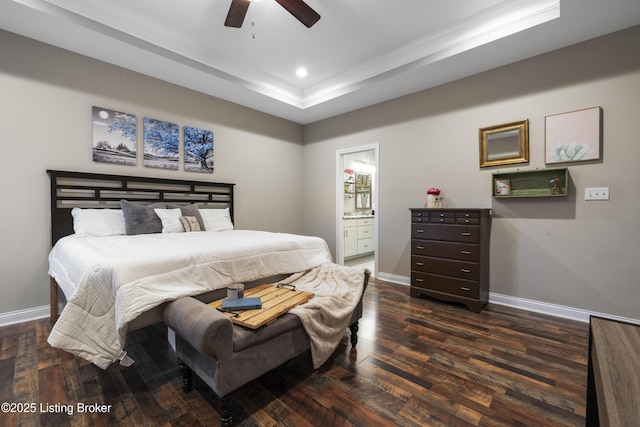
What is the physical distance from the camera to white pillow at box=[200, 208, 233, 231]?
3.58 metres

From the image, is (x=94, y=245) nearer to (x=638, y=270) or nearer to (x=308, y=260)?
(x=308, y=260)

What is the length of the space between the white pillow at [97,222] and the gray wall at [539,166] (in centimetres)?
332

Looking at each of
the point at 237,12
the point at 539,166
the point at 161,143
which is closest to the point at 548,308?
the point at 539,166

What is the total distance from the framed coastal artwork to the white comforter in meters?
1.20

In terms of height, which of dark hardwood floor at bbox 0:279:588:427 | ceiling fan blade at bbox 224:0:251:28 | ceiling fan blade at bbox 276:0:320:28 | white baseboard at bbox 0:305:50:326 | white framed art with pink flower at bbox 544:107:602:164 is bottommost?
dark hardwood floor at bbox 0:279:588:427

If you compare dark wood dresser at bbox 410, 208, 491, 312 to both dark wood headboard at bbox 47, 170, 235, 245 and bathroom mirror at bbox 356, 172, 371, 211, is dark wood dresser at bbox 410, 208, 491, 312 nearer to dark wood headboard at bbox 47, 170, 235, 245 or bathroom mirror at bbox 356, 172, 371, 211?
dark wood headboard at bbox 47, 170, 235, 245

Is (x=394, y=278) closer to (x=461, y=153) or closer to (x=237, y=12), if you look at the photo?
(x=461, y=153)

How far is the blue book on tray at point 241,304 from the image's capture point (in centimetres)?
169

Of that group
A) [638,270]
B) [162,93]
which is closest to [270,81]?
[162,93]

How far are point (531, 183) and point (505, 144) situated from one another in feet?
1.70

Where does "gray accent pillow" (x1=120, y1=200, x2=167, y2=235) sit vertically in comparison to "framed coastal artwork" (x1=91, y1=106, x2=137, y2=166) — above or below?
below

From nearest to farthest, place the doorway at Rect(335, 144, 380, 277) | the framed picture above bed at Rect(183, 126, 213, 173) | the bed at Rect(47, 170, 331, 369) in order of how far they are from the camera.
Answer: the bed at Rect(47, 170, 331, 369) → the framed picture above bed at Rect(183, 126, 213, 173) → the doorway at Rect(335, 144, 380, 277)

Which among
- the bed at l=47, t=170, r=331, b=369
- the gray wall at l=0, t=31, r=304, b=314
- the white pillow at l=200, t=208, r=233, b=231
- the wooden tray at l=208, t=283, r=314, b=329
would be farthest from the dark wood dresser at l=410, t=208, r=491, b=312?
the gray wall at l=0, t=31, r=304, b=314

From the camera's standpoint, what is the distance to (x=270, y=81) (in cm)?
403
